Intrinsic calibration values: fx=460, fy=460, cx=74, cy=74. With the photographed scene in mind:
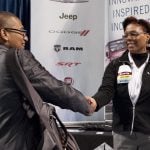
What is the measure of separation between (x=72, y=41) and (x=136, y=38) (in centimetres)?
185

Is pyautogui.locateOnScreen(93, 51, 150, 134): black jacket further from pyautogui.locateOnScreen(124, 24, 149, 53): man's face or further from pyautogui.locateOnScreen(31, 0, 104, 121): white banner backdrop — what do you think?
pyautogui.locateOnScreen(31, 0, 104, 121): white banner backdrop

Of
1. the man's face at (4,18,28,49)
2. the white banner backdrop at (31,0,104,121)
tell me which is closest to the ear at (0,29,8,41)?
the man's face at (4,18,28,49)

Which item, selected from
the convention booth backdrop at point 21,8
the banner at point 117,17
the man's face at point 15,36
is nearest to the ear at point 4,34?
the man's face at point 15,36

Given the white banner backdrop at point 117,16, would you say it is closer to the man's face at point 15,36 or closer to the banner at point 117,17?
the banner at point 117,17

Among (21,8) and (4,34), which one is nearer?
(4,34)

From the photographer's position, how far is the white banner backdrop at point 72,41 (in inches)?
193

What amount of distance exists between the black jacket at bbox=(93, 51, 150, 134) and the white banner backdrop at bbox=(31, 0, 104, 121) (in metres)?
1.70

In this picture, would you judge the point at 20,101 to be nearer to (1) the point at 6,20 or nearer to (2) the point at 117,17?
(1) the point at 6,20

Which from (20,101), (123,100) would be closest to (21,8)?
(123,100)

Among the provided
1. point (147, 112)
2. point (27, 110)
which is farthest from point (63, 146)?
point (147, 112)

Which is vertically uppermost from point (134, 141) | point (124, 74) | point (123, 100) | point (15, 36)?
point (15, 36)

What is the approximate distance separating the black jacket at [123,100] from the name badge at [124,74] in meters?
0.03

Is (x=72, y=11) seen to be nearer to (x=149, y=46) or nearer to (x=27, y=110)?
(x=149, y=46)

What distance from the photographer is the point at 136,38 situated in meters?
3.15
